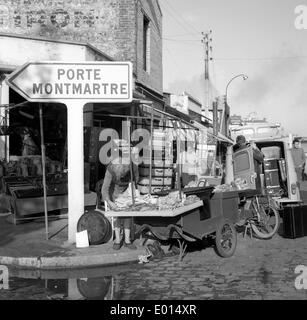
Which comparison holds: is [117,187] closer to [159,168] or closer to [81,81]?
[81,81]

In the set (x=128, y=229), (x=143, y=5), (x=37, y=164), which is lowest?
(x=128, y=229)

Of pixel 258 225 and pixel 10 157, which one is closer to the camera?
pixel 258 225

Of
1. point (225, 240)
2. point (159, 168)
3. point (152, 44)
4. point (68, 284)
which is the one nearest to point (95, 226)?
point (68, 284)

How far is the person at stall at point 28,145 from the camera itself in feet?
45.9

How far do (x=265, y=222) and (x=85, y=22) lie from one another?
36.9 ft

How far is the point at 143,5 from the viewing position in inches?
741

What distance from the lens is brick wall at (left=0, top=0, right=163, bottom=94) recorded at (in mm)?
17625

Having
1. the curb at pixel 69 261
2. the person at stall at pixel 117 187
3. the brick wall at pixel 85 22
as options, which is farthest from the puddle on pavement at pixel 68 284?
the brick wall at pixel 85 22

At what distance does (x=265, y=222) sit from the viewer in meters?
9.77
